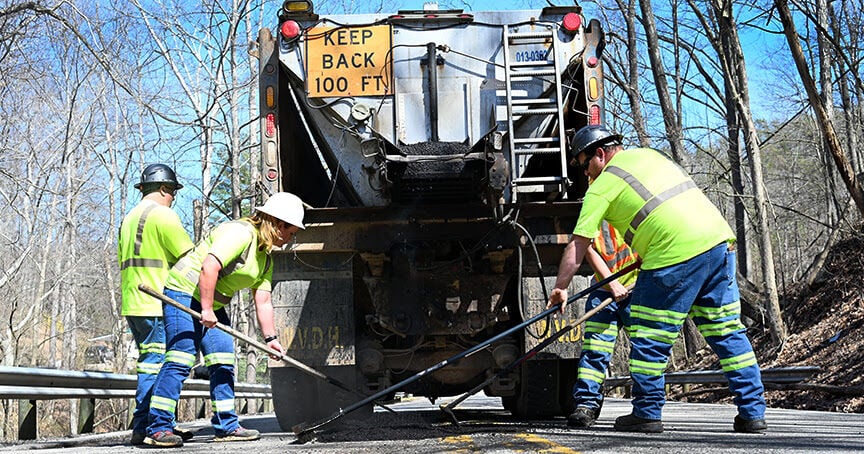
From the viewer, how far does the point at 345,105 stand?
6.78 m

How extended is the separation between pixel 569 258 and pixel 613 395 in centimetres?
1405

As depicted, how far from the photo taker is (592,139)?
5.91m

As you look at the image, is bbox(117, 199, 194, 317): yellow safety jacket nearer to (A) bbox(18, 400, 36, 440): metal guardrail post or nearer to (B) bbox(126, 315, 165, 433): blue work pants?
(B) bbox(126, 315, 165, 433): blue work pants

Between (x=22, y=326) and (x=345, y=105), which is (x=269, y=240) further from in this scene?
(x=22, y=326)

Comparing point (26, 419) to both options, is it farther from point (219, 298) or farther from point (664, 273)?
point (664, 273)

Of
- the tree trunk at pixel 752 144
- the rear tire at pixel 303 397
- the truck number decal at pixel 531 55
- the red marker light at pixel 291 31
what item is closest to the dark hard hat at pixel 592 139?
the truck number decal at pixel 531 55

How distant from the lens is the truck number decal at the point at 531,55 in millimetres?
6879

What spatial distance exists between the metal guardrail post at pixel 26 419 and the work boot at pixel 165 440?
2178mm

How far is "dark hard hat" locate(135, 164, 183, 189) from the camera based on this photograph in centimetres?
695

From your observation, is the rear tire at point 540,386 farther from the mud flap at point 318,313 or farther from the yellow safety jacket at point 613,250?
the mud flap at point 318,313

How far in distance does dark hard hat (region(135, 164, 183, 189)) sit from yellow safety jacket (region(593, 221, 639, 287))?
3094 mm

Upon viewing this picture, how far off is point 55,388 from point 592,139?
451 centimetres

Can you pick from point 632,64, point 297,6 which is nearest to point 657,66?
point 632,64

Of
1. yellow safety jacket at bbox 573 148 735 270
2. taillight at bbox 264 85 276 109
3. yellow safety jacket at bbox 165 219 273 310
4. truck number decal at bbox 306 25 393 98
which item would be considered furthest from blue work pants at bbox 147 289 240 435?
yellow safety jacket at bbox 573 148 735 270
